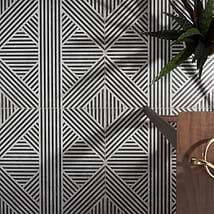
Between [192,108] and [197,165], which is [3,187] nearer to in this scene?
[192,108]

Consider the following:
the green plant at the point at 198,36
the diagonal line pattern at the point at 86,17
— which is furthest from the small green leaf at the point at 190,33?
the diagonal line pattern at the point at 86,17

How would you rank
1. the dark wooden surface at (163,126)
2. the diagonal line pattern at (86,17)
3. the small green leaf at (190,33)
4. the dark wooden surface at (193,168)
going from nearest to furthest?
the dark wooden surface at (193,168)
the dark wooden surface at (163,126)
the small green leaf at (190,33)
the diagonal line pattern at (86,17)

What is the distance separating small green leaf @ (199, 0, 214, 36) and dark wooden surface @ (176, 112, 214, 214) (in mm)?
721

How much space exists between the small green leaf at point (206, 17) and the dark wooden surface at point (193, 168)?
721 millimetres

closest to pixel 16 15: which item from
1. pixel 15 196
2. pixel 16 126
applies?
pixel 16 126

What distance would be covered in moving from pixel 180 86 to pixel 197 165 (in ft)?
3.52

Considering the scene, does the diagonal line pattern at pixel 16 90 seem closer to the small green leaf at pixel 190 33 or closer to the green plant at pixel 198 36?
the green plant at pixel 198 36

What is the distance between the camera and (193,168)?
85cm

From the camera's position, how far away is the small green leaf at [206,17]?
146 cm

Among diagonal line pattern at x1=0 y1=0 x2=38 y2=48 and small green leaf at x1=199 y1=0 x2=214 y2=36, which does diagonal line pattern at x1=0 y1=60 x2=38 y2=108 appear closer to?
diagonal line pattern at x1=0 y1=0 x2=38 y2=48

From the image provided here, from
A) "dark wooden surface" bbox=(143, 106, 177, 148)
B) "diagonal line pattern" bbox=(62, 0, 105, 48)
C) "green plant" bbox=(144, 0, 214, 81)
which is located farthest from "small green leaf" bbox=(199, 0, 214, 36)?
"diagonal line pattern" bbox=(62, 0, 105, 48)

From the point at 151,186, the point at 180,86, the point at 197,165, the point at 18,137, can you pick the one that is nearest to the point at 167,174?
the point at 151,186

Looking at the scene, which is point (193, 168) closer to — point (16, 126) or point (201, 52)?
point (201, 52)

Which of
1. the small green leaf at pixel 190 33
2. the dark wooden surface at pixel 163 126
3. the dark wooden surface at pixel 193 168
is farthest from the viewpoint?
the small green leaf at pixel 190 33
